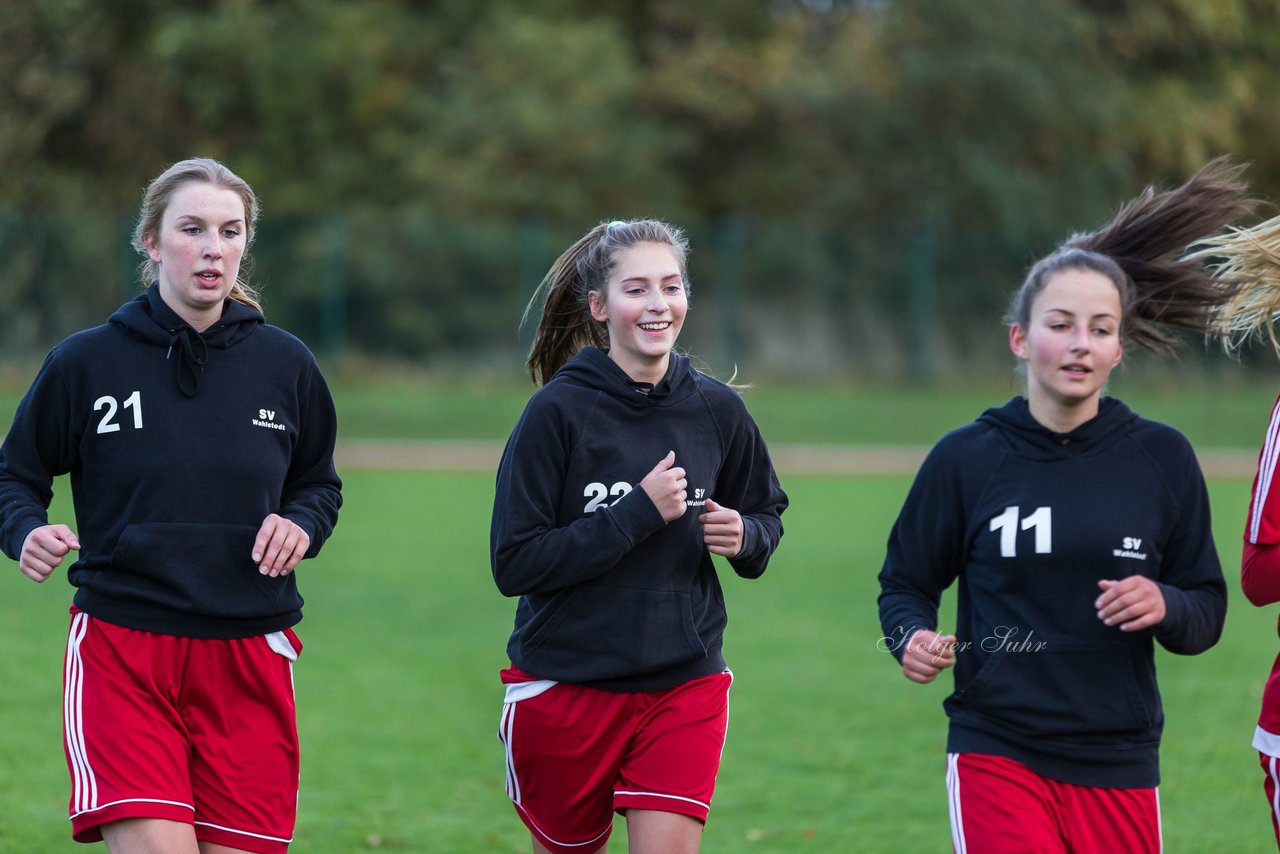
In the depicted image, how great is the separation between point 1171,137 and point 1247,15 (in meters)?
3.89

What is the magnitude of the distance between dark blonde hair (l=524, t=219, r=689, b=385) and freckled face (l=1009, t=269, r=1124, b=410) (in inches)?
37.9

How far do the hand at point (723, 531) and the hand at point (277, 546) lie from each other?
101cm

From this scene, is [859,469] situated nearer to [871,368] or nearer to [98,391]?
[871,368]

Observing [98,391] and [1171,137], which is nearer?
[98,391]

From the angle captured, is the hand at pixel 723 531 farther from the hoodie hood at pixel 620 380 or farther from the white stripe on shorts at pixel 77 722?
the white stripe on shorts at pixel 77 722

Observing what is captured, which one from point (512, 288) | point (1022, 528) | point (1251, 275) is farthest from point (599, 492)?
point (512, 288)

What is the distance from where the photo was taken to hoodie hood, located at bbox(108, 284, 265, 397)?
4.24 meters

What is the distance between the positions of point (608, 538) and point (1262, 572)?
1.55 m

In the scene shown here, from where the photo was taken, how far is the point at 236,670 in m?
4.16

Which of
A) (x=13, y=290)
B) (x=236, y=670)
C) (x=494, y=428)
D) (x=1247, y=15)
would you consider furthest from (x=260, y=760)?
(x=1247, y=15)

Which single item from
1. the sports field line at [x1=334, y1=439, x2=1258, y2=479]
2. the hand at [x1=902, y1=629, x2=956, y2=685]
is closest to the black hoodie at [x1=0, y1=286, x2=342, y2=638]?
the hand at [x1=902, y1=629, x2=956, y2=685]

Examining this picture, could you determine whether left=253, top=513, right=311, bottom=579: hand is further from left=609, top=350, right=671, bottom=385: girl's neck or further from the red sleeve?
the red sleeve

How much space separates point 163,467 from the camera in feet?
13.5

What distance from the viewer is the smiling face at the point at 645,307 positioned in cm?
430
